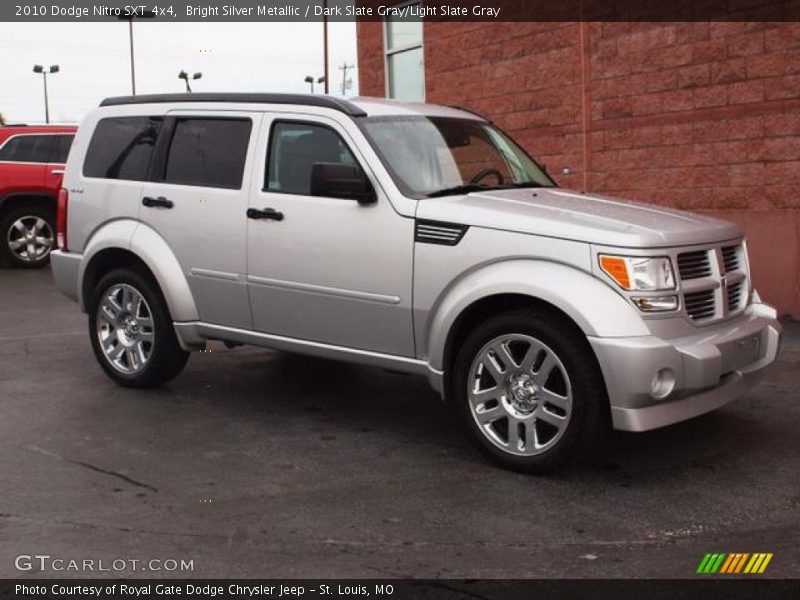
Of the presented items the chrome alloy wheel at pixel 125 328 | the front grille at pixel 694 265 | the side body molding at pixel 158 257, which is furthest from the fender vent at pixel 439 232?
the chrome alloy wheel at pixel 125 328

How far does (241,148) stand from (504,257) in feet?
6.97

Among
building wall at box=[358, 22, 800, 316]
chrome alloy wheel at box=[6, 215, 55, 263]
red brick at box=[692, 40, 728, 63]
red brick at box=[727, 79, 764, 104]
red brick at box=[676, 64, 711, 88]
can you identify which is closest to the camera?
building wall at box=[358, 22, 800, 316]

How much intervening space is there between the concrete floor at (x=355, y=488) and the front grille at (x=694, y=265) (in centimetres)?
99

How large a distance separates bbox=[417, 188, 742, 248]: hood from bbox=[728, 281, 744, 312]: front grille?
26 cm

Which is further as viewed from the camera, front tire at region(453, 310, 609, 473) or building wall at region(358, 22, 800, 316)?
building wall at region(358, 22, 800, 316)

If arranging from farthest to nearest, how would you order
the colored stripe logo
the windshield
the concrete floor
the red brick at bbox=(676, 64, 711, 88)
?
1. the red brick at bbox=(676, 64, 711, 88)
2. the windshield
3. the concrete floor
4. the colored stripe logo

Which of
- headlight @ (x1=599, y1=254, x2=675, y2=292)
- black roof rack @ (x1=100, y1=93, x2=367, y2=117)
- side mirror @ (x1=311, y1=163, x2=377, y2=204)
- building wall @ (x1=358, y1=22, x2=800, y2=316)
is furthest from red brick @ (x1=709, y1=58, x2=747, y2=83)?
headlight @ (x1=599, y1=254, x2=675, y2=292)

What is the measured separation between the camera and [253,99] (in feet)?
21.5

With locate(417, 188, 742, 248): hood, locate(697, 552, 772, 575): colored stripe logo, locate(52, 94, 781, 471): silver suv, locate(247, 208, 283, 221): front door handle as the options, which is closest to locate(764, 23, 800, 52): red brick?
locate(52, 94, 781, 471): silver suv

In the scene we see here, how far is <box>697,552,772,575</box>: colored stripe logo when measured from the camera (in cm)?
386

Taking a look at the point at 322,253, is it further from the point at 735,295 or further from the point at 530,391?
the point at 735,295

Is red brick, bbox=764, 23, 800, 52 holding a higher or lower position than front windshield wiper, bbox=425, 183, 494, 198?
higher

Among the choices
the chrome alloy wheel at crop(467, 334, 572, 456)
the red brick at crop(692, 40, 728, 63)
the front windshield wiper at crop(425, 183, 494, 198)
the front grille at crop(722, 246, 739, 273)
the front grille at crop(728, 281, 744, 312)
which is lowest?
the chrome alloy wheel at crop(467, 334, 572, 456)

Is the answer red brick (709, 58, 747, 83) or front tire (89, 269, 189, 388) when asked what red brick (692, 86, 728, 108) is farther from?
front tire (89, 269, 189, 388)
